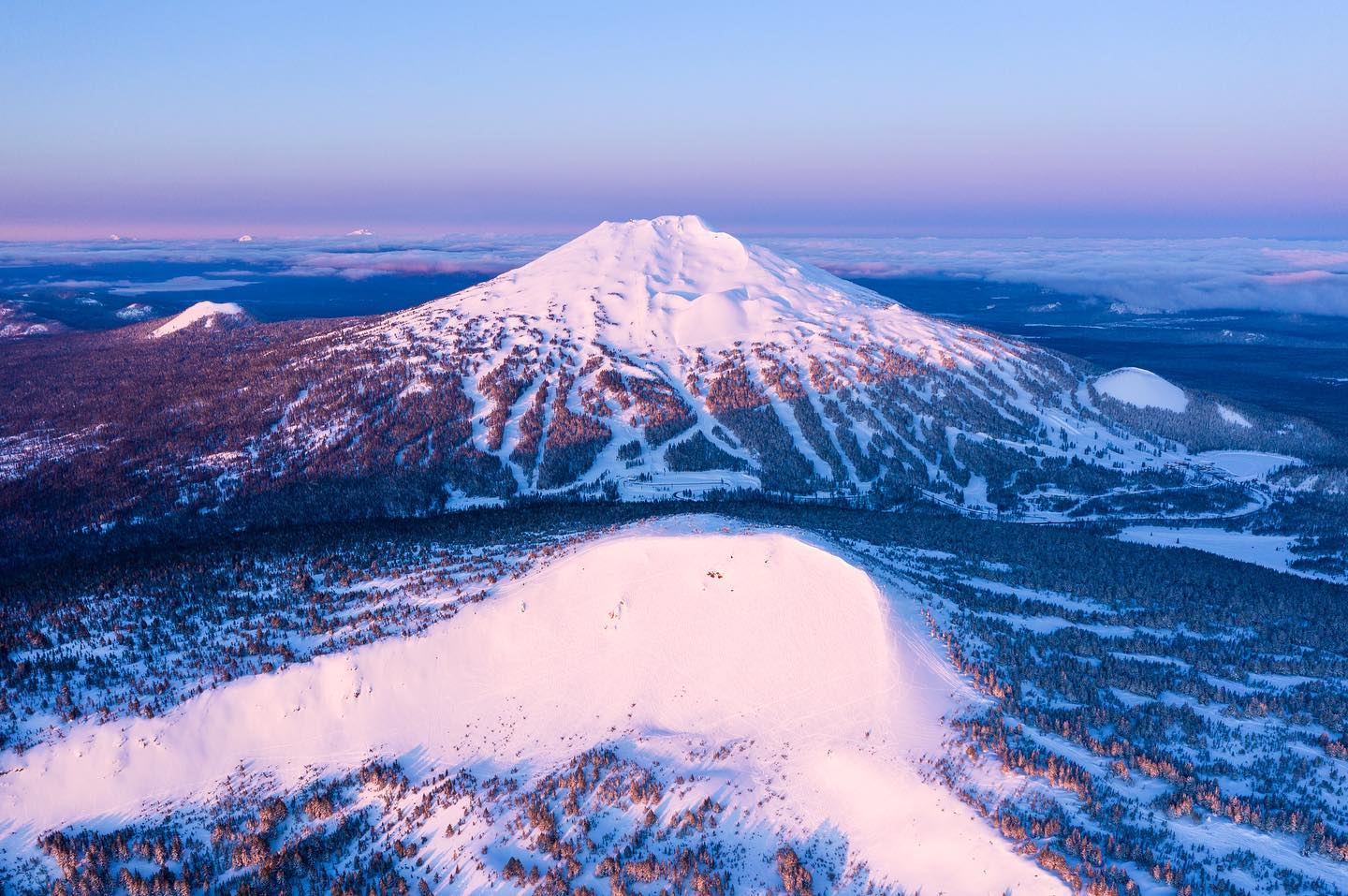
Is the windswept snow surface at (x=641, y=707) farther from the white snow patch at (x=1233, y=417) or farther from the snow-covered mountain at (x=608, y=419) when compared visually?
the white snow patch at (x=1233, y=417)

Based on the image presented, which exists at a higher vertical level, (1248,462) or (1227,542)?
(1248,462)

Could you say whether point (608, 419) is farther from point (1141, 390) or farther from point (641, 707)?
point (1141, 390)

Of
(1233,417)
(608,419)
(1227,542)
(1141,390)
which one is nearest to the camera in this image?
(1227,542)

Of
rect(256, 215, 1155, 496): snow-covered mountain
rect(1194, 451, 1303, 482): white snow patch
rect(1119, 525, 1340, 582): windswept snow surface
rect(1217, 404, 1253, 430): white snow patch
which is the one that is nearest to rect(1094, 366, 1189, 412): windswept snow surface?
rect(1217, 404, 1253, 430): white snow patch

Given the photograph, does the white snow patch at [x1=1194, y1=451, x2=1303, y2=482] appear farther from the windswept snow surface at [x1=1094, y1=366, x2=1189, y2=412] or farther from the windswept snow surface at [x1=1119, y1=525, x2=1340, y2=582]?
the windswept snow surface at [x1=1119, y1=525, x2=1340, y2=582]

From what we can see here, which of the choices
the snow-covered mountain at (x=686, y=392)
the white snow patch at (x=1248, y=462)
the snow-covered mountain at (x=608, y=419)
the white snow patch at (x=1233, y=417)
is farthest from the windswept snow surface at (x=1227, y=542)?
the white snow patch at (x=1233, y=417)

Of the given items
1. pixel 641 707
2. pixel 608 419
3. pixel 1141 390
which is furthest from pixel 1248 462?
pixel 641 707

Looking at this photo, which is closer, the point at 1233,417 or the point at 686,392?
the point at 686,392
